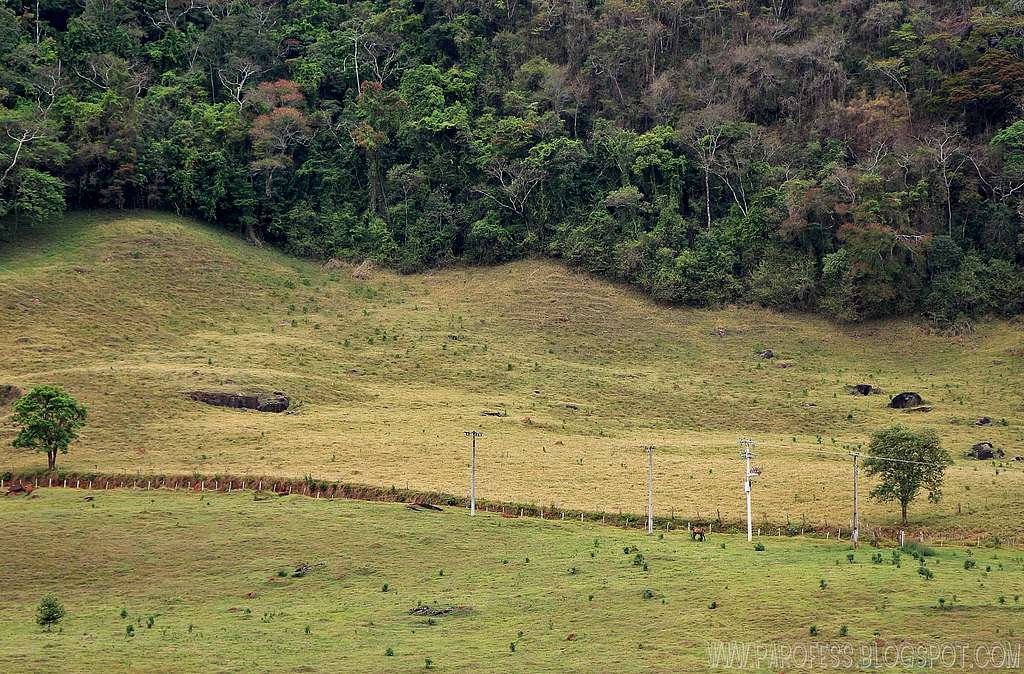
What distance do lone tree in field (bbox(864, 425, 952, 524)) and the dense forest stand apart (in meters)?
33.9

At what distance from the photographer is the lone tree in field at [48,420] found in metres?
65.7

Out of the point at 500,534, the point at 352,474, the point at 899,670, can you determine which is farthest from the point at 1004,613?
the point at 352,474

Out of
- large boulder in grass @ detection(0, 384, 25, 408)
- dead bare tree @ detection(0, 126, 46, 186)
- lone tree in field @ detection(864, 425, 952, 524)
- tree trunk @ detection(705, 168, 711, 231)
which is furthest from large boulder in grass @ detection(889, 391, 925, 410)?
dead bare tree @ detection(0, 126, 46, 186)

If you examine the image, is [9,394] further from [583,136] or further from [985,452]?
[583,136]

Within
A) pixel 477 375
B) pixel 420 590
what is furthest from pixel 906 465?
pixel 477 375

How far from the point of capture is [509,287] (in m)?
102

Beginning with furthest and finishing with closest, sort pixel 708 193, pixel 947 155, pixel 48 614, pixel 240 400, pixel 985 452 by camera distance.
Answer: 1. pixel 708 193
2. pixel 947 155
3. pixel 240 400
4. pixel 985 452
5. pixel 48 614

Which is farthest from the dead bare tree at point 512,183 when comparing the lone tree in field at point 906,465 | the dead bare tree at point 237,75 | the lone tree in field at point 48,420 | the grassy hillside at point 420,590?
the lone tree in field at point 906,465

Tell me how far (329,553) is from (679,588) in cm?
1542

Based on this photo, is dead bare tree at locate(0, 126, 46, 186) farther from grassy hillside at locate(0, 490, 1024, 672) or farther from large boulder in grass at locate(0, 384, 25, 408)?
grassy hillside at locate(0, 490, 1024, 672)

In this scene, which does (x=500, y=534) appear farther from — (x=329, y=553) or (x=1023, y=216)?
(x=1023, y=216)

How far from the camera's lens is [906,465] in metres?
59.7

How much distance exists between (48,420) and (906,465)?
41.9 m

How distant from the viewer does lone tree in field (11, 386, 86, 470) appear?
6569 centimetres
